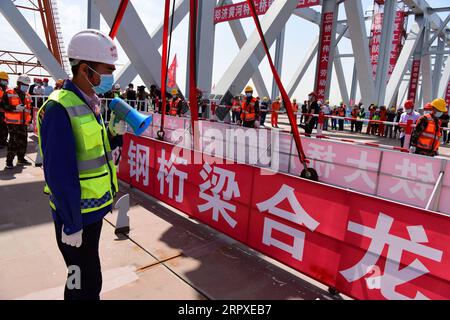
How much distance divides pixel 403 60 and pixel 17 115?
990 inches

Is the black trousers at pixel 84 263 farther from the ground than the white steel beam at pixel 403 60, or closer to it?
closer to it

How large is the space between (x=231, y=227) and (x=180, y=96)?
33.7 feet

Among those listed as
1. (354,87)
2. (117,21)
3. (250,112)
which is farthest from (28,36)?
(354,87)

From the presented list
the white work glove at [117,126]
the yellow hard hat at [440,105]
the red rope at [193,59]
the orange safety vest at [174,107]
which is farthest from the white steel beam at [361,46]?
the white work glove at [117,126]

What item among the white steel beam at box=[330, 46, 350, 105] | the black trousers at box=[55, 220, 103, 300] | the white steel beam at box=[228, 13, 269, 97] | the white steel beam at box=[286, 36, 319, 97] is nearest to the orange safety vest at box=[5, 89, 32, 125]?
the black trousers at box=[55, 220, 103, 300]

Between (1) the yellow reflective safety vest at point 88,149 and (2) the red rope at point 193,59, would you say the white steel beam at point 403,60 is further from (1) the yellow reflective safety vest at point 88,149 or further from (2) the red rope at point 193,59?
(1) the yellow reflective safety vest at point 88,149

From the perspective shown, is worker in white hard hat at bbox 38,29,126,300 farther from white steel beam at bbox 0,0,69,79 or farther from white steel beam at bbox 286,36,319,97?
white steel beam at bbox 286,36,319,97

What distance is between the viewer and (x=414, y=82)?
2512 cm

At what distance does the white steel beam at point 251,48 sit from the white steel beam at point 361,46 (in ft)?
18.3

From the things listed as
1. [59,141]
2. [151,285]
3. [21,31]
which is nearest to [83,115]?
[59,141]

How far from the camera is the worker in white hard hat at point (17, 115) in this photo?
262 inches

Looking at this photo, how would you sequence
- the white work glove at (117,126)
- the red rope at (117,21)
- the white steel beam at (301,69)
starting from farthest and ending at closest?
the white steel beam at (301,69) < the red rope at (117,21) < the white work glove at (117,126)

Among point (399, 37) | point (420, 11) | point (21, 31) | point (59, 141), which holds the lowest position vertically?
point (59, 141)

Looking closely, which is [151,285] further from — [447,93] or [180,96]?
[447,93]
